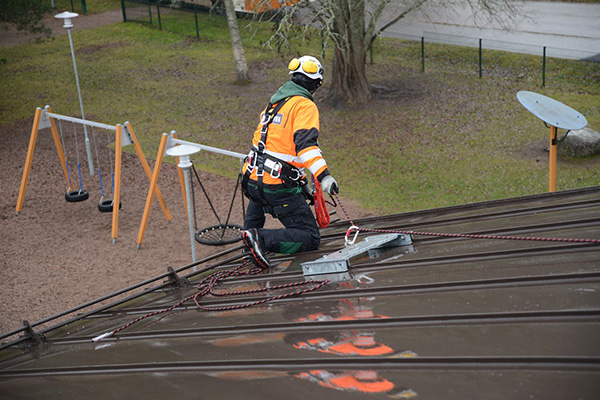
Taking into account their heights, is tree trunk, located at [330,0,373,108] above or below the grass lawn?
above

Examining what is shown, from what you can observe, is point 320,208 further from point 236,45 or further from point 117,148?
point 236,45

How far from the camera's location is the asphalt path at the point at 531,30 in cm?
2034

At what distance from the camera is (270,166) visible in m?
6.43

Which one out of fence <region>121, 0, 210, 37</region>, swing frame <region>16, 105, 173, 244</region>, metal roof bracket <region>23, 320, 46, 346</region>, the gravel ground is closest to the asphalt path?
fence <region>121, 0, 210, 37</region>

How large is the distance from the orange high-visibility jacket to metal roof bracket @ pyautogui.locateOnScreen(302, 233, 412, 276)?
0.76 meters

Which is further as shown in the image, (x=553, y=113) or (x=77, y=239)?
(x=77, y=239)

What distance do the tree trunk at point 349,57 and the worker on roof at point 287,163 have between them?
952 centimetres

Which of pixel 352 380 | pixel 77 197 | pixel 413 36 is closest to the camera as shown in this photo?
pixel 352 380

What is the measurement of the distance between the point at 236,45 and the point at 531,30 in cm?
1049

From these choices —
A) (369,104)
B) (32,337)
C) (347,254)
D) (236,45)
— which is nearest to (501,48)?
Answer: (369,104)

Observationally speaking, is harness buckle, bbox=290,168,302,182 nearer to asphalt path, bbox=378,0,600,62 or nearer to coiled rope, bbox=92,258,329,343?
coiled rope, bbox=92,258,329,343

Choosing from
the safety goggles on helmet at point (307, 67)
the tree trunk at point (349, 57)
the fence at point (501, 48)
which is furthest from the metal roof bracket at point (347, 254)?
the fence at point (501, 48)

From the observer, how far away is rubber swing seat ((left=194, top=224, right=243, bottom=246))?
9.70 m

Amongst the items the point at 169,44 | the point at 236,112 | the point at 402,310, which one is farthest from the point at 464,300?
A: the point at 169,44
